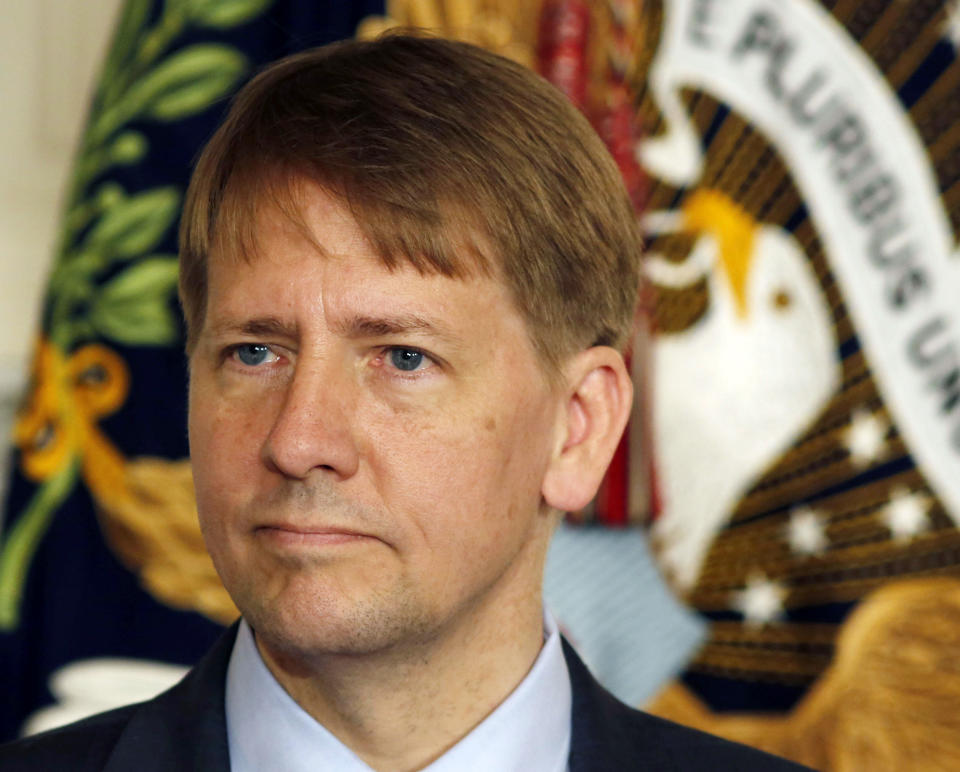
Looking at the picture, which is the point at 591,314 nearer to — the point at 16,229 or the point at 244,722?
the point at 244,722

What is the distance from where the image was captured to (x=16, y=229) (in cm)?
316

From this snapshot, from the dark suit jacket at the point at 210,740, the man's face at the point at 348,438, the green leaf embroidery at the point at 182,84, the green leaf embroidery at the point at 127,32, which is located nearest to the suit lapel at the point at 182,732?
the dark suit jacket at the point at 210,740

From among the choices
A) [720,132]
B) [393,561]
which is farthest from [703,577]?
[393,561]

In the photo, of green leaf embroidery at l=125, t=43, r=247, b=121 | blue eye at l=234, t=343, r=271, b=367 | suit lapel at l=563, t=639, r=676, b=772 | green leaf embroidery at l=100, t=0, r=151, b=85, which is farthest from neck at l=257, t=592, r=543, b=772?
green leaf embroidery at l=100, t=0, r=151, b=85

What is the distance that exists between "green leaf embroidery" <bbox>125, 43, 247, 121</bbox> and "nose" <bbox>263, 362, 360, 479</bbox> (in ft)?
5.73

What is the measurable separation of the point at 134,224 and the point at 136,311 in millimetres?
200

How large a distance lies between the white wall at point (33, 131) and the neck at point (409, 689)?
1.94m

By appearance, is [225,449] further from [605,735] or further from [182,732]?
[605,735]

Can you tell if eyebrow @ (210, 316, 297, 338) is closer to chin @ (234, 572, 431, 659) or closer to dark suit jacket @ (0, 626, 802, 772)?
chin @ (234, 572, 431, 659)

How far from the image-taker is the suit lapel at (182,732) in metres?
1.42

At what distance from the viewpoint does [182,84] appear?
2928 mm

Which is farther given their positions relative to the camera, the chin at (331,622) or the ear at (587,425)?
the ear at (587,425)

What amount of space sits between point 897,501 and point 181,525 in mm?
1641

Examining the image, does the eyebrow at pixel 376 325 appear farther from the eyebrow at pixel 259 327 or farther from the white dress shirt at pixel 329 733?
the white dress shirt at pixel 329 733
